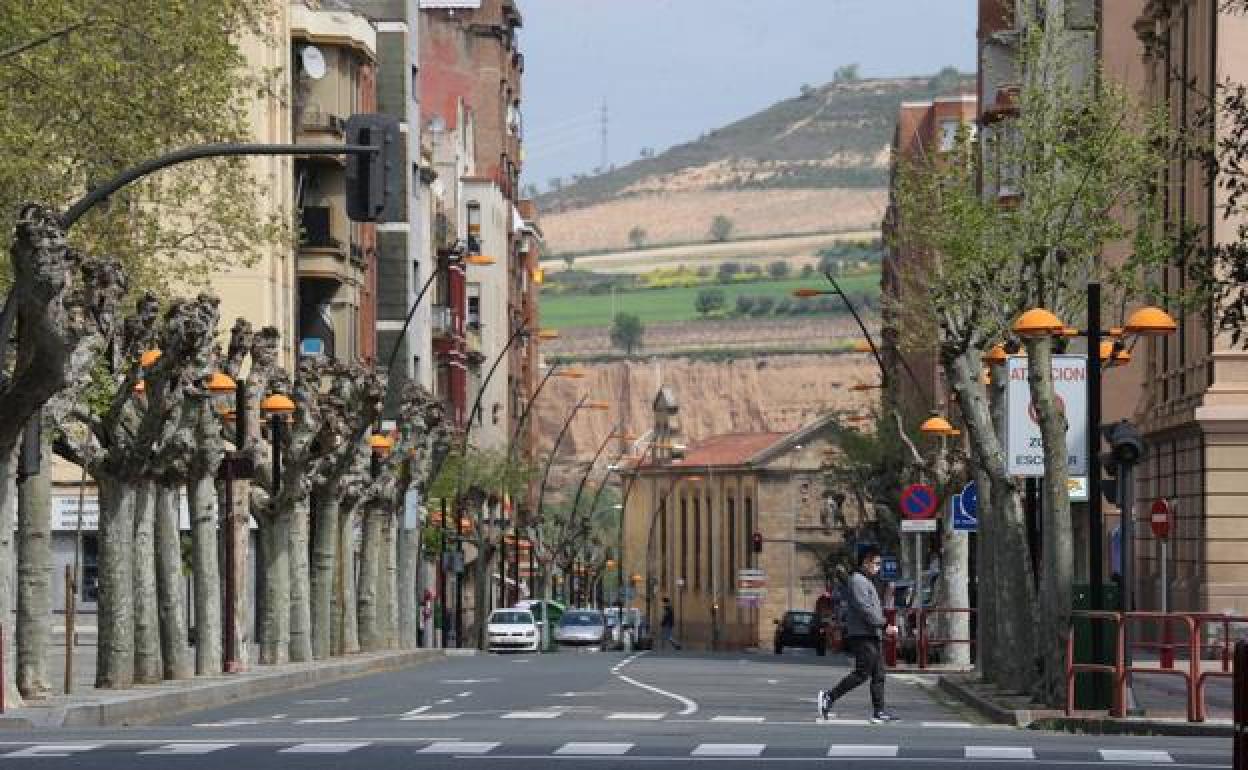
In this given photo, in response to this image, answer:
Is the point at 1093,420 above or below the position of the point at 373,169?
below

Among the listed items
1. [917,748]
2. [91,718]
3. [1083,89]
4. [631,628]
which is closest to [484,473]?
[631,628]

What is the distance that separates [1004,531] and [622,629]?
8347 cm

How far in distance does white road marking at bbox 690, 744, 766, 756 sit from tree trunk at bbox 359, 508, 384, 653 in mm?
42587

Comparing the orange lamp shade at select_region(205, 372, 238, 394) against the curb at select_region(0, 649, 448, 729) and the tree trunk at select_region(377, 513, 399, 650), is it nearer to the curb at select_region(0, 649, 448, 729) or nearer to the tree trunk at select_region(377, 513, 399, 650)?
the curb at select_region(0, 649, 448, 729)

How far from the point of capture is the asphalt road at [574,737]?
25141 millimetres

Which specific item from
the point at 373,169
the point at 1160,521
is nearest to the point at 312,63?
the point at 1160,521

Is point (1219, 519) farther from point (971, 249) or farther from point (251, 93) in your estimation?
point (251, 93)

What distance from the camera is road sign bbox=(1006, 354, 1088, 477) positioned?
1538 inches

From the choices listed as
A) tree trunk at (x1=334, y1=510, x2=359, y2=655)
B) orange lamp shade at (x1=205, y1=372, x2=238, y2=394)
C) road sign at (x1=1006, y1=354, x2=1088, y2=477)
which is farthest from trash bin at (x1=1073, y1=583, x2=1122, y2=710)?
tree trunk at (x1=334, y1=510, x2=359, y2=655)

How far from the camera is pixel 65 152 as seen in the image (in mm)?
39188

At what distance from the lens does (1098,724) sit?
33.1 m

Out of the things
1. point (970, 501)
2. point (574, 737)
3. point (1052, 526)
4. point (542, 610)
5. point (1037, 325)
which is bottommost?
point (542, 610)

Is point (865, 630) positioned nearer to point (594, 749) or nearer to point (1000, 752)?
point (1000, 752)

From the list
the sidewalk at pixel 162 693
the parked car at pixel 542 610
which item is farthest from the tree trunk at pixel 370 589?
the parked car at pixel 542 610
